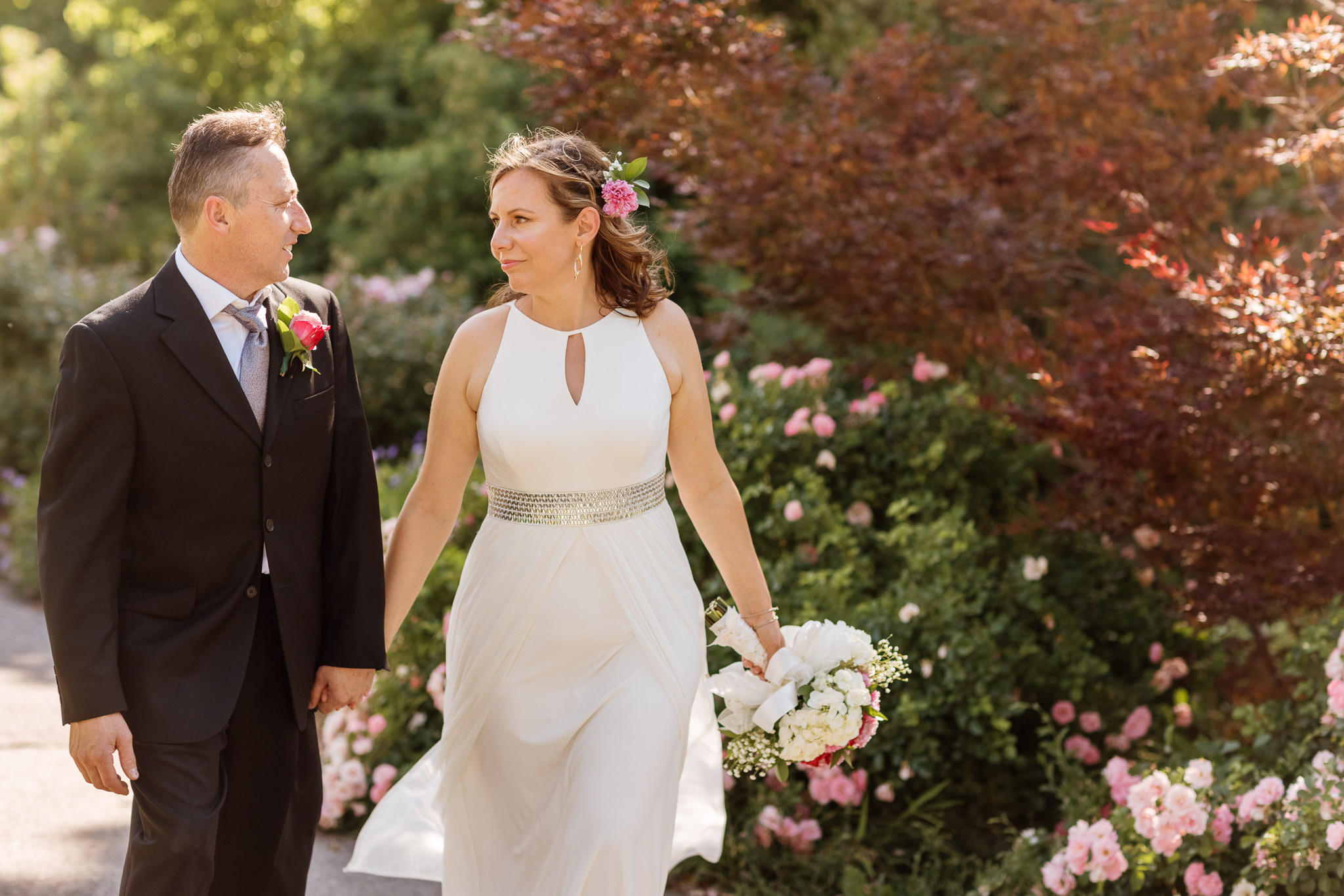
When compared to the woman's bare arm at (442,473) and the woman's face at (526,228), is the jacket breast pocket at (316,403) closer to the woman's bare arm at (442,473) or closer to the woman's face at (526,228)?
the woman's bare arm at (442,473)

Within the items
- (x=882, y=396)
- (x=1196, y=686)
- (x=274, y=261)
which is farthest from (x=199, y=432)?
(x=1196, y=686)

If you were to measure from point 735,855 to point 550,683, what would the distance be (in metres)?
1.46

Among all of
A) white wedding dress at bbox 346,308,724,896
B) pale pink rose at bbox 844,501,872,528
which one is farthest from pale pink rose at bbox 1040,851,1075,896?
pale pink rose at bbox 844,501,872,528

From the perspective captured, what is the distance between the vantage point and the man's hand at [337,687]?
2.78 metres

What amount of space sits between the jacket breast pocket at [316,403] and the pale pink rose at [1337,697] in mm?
2675

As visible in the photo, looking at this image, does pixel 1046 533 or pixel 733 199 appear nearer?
pixel 1046 533

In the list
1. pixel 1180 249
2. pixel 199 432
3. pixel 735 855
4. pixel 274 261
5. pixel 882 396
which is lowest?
pixel 735 855

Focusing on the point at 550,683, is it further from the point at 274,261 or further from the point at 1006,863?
the point at 1006,863

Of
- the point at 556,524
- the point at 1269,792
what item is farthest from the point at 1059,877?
the point at 556,524

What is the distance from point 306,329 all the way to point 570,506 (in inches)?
29.3

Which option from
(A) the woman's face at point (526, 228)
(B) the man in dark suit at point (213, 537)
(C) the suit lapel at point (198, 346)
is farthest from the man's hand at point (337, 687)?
(A) the woman's face at point (526, 228)

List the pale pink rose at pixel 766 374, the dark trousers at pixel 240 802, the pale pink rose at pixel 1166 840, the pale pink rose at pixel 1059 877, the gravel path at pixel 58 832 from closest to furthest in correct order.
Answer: the dark trousers at pixel 240 802 → the pale pink rose at pixel 1166 840 → the pale pink rose at pixel 1059 877 → the gravel path at pixel 58 832 → the pale pink rose at pixel 766 374

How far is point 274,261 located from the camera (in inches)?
102

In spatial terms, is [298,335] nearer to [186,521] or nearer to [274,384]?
[274,384]
